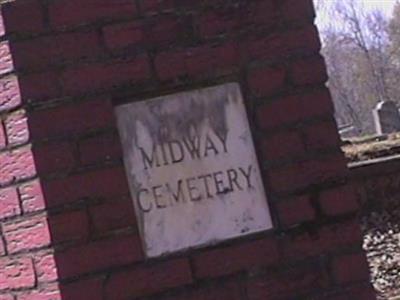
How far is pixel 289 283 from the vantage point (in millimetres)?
2729

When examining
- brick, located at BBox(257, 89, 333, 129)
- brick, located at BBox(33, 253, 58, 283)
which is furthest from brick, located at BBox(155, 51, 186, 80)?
brick, located at BBox(33, 253, 58, 283)

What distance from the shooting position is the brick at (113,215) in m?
2.59

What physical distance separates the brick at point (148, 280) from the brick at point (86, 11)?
2.19 feet

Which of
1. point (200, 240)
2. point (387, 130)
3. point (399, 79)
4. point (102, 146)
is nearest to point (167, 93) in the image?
point (102, 146)

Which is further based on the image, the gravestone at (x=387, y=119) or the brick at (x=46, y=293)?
the gravestone at (x=387, y=119)

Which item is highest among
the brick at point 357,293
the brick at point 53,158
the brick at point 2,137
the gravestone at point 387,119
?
the gravestone at point 387,119

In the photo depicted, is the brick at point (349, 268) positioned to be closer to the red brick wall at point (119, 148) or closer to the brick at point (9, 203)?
the red brick wall at point (119, 148)

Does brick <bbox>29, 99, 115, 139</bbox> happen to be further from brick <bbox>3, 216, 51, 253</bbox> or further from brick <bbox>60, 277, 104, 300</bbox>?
brick <bbox>60, 277, 104, 300</bbox>

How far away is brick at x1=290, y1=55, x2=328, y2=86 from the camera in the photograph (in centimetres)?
281

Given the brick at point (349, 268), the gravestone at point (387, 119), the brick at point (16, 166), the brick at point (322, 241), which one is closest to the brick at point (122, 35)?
the brick at point (16, 166)

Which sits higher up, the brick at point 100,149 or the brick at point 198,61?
the brick at point 198,61

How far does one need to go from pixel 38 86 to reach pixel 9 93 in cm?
8

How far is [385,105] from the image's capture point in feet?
80.3

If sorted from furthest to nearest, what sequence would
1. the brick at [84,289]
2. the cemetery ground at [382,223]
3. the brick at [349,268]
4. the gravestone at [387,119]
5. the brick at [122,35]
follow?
the gravestone at [387,119] < the cemetery ground at [382,223] < the brick at [349,268] < the brick at [122,35] < the brick at [84,289]
